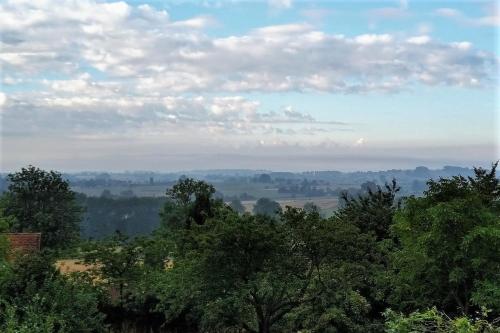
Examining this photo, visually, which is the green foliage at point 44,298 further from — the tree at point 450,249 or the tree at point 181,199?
the tree at point 181,199

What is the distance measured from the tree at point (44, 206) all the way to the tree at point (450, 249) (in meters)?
35.7

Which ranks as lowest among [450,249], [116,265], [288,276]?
[116,265]

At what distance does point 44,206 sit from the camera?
157 feet

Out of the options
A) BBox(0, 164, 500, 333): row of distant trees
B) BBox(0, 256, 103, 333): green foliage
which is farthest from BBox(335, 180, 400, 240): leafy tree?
BBox(0, 256, 103, 333): green foliage

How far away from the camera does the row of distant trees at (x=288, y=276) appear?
52.6ft

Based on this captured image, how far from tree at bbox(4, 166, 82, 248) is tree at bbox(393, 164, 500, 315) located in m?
35.7

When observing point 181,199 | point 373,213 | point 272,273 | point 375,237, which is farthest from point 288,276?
point 181,199

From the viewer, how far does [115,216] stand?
13850 cm

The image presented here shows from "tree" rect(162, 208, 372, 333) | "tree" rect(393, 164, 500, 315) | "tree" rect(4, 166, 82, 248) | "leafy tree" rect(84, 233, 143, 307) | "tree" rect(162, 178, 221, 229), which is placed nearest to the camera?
"tree" rect(393, 164, 500, 315)

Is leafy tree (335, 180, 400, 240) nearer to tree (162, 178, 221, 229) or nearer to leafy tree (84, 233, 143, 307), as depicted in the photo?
leafy tree (84, 233, 143, 307)

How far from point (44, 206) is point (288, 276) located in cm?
3489

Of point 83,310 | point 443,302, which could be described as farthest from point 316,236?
point 83,310

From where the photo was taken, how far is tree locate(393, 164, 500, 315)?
16.4m

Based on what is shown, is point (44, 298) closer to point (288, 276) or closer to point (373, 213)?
point (288, 276)
